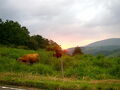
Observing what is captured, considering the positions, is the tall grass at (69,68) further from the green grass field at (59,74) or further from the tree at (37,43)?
the tree at (37,43)

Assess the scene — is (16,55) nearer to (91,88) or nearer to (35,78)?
(35,78)

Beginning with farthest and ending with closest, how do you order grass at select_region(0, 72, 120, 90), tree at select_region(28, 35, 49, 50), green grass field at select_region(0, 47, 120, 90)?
tree at select_region(28, 35, 49, 50) → green grass field at select_region(0, 47, 120, 90) → grass at select_region(0, 72, 120, 90)

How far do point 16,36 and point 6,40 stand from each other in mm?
2181

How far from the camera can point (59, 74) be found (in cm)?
1758

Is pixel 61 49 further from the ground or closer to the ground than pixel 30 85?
further from the ground

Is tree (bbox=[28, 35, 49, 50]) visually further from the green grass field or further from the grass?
the grass

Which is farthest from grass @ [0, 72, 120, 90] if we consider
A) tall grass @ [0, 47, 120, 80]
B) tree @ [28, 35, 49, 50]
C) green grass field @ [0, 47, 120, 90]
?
tree @ [28, 35, 49, 50]

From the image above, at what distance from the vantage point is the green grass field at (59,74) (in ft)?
43.6

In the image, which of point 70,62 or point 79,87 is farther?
point 70,62

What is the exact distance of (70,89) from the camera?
41.8 feet

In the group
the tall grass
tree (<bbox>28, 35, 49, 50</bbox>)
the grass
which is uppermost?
tree (<bbox>28, 35, 49, 50</bbox>)

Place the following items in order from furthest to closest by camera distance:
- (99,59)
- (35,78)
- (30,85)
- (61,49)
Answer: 1. (99,59)
2. (61,49)
3. (35,78)
4. (30,85)

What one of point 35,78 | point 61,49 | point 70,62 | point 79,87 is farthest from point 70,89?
point 70,62

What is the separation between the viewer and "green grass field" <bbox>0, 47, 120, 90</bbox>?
13.3 metres
